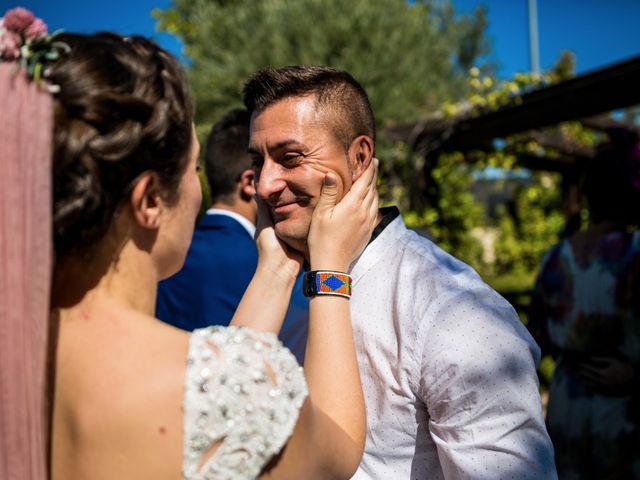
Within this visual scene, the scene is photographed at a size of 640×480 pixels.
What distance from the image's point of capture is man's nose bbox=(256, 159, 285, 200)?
203cm

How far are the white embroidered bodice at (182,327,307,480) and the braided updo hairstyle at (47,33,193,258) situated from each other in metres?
0.32

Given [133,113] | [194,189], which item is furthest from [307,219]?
[133,113]

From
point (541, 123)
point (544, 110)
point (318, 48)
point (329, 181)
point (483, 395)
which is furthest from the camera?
point (318, 48)

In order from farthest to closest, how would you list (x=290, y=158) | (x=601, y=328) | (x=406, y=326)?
(x=601, y=328)
(x=290, y=158)
(x=406, y=326)

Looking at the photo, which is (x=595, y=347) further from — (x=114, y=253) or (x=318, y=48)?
(x=318, y=48)

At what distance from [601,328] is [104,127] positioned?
2764 mm

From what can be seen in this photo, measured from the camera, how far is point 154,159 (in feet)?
4.04

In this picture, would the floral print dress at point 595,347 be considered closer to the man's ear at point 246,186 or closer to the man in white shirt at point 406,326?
the man in white shirt at point 406,326

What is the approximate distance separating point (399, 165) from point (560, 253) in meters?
4.13

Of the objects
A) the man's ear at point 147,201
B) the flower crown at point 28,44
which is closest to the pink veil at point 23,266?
the flower crown at point 28,44

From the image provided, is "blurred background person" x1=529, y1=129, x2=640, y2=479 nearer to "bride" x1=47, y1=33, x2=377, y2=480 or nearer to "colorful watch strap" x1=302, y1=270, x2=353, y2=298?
"colorful watch strap" x1=302, y1=270, x2=353, y2=298

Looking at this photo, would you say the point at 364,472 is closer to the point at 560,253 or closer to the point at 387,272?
the point at 387,272

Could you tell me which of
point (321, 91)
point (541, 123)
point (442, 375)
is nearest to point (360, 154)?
point (321, 91)

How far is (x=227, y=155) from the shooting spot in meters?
3.66
